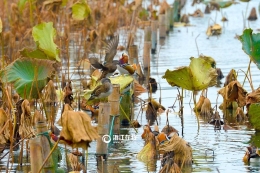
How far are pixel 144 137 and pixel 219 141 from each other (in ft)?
2.39

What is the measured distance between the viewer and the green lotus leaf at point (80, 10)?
11.3m

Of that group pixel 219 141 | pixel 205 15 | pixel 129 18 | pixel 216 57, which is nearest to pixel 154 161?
pixel 219 141

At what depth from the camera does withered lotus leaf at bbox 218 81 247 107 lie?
781 centimetres

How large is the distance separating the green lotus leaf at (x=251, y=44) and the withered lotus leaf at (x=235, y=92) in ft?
2.43

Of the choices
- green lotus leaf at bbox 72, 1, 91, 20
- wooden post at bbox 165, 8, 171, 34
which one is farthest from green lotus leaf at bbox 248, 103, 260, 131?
wooden post at bbox 165, 8, 171, 34

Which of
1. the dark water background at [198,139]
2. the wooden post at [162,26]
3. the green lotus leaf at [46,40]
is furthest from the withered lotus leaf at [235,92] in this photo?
the wooden post at [162,26]

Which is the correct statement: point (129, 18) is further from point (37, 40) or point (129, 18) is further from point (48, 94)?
point (37, 40)

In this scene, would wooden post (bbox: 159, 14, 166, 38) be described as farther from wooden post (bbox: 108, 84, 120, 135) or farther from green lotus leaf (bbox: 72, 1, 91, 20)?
wooden post (bbox: 108, 84, 120, 135)

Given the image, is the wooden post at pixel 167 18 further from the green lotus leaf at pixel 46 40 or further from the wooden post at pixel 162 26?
the green lotus leaf at pixel 46 40

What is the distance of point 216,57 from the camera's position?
43.8 feet

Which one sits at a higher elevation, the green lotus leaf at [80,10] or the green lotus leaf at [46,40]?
the green lotus leaf at [80,10]

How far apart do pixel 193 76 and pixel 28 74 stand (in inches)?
66.6

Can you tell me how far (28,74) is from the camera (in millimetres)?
6215

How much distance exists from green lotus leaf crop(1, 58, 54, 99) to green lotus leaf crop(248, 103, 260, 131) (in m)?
2.02
